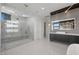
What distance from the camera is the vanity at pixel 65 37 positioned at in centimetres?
531

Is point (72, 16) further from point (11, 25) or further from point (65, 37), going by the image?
point (11, 25)

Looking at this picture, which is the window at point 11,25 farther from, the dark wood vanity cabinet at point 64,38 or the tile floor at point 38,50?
the dark wood vanity cabinet at point 64,38

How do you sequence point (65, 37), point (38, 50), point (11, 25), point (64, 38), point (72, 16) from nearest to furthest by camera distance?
1. point (38, 50)
2. point (11, 25)
3. point (72, 16)
4. point (65, 37)
5. point (64, 38)

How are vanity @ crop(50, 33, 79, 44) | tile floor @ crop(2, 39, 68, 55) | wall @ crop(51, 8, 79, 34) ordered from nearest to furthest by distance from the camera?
tile floor @ crop(2, 39, 68, 55), vanity @ crop(50, 33, 79, 44), wall @ crop(51, 8, 79, 34)

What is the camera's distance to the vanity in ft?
17.4

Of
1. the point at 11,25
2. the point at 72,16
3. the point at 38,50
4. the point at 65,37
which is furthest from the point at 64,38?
the point at 11,25

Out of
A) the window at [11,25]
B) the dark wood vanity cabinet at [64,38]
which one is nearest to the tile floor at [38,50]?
the dark wood vanity cabinet at [64,38]

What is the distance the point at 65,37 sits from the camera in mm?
6129

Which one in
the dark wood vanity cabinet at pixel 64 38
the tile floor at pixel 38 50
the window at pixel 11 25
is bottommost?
the tile floor at pixel 38 50

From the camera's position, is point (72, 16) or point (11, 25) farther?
point (72, 16)

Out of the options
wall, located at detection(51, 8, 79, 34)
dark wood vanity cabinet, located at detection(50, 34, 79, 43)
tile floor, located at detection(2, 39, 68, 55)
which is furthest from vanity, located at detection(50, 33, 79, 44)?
tile floor, located at detection(2, 39, 68, 55)

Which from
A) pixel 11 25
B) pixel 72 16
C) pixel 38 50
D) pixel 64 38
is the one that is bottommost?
pixel 38 50

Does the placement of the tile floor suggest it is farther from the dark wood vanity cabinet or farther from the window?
the window

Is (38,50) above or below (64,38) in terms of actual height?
below
